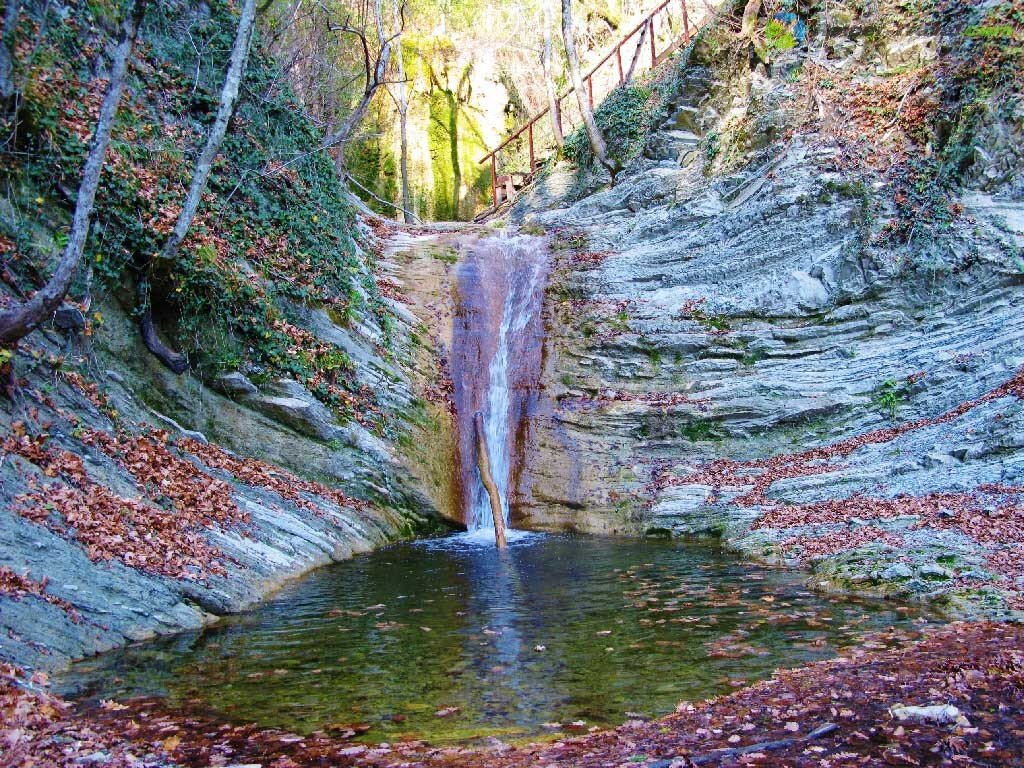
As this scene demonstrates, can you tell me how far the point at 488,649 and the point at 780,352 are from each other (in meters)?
10.4

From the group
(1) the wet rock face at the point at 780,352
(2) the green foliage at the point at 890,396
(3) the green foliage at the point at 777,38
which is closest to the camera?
(1) the wet rock face at the point at 780,352

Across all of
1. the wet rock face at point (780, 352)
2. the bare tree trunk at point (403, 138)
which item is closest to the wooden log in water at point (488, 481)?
the wet rock face at point (780, 352)

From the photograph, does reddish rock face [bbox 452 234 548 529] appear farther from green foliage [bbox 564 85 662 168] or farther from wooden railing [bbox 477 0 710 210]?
wooden railing [bbox 477 0 710 210]

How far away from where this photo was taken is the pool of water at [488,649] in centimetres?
491

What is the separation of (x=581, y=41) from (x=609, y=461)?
27.3 meters

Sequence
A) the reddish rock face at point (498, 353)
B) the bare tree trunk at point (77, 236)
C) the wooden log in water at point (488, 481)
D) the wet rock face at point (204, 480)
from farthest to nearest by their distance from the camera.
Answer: the reddish rock face at point (498, 353) → the wooden log in water at point (488, 481) → the bare tree trunk at point (77, 236) → the wet rock face at point (204, 480)

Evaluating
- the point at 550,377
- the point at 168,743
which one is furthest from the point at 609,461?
the point at 168,743

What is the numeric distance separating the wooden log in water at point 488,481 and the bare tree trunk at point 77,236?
720cm

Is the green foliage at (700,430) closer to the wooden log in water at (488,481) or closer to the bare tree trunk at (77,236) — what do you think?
the wooden log in water at (488,481)

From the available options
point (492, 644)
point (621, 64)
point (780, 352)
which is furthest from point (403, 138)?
point (492, 644)

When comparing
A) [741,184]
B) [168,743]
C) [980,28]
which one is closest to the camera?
[168,743]

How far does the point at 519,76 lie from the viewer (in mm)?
33375

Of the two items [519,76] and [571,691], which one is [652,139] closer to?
[519,76]

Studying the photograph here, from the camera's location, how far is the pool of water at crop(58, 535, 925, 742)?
4.91 meters
